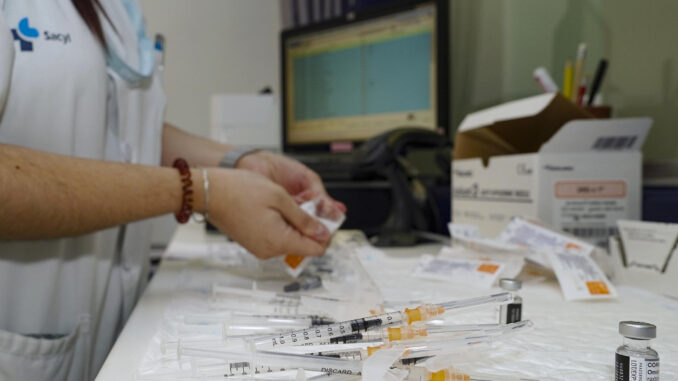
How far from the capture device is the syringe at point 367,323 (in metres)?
0.37

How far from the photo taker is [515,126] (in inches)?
33.4

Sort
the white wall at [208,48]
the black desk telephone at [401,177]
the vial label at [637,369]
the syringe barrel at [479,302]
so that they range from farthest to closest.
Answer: the white wall at [208,48]
the black desk telephone at [401,177]
the syringe barrel at [479,302]
the vial label at [637,369]

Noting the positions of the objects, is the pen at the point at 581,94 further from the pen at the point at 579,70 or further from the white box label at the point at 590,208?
the white box label at the point at 590,208

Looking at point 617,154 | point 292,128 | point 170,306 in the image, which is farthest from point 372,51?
point 170,306

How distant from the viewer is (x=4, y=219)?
0.49 m

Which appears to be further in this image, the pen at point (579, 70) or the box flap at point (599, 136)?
the pen at point (579, 70)

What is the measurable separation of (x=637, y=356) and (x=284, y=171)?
0.68 metres

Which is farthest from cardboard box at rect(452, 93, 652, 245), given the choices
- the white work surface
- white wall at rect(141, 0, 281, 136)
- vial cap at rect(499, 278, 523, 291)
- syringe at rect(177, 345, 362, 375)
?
white wall at rect(141, 0, 281, 136)

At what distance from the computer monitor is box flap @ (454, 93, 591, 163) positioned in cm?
30

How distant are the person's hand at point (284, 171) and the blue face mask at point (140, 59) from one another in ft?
0.71

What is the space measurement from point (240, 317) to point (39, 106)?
0.37 meters

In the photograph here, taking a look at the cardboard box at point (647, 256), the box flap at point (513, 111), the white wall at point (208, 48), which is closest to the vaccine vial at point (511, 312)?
the cardboard box at point (647, 256)

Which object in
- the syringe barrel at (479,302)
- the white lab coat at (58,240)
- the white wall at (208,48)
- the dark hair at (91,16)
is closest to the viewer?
the syringe barrel at (479,302)

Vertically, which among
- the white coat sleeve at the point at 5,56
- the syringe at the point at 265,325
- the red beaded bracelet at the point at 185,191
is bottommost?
the syringe at the point at 265,325
